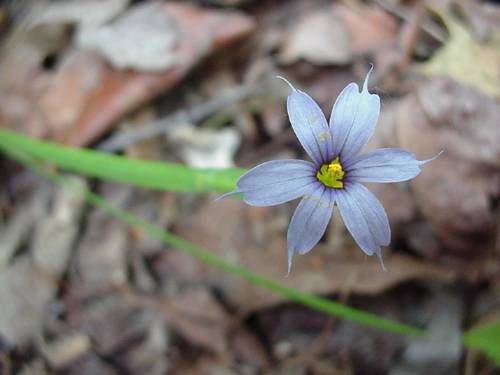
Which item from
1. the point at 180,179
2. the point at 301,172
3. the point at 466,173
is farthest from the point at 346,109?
the point at 466,173

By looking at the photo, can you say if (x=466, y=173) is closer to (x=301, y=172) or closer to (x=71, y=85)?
(x=301, y=172)

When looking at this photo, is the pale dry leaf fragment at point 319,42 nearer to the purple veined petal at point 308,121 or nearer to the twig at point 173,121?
the twig at point 173,121

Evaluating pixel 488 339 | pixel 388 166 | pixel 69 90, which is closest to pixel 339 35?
pixel 69 90

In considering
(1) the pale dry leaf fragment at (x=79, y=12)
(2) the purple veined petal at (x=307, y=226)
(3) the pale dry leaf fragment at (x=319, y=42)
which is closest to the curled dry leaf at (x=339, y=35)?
(3) the pale dry leaf fragment at (x=319, y=42)

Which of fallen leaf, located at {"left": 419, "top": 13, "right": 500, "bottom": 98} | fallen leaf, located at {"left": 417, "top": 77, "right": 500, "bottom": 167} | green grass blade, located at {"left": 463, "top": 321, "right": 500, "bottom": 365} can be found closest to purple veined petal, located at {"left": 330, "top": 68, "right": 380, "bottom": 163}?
green grass blade, located at {"left": 463, "top": 321, "right": 500, "bottom": 365}

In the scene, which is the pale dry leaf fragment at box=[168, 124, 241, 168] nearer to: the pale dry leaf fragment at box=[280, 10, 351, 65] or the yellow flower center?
the pale dry leaf fragment at box=[280, 10, 351, 65]

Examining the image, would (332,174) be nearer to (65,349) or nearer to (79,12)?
(65,349)
